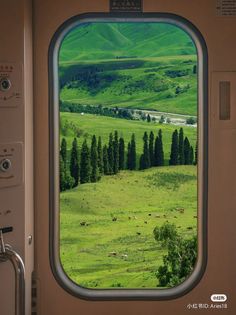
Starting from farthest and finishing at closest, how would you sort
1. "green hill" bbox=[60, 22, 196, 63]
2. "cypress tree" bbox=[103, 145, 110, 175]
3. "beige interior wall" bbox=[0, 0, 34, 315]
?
"cypress tree" bbox=[103, 145, 110, 175] < "green hill" bbox=[60, 22, 196, 63] < "beige interior wall" bbox=[0, 0, 34, 315]

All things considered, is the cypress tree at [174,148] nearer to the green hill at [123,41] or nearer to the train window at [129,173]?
the train window at [129,173]

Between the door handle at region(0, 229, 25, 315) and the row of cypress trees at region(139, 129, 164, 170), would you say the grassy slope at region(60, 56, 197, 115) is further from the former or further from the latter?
the door handle at region(0, 229, 25, 315)

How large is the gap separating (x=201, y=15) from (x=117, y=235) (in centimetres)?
127

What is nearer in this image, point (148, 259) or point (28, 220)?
point (28, 220)

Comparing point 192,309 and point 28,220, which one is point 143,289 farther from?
point 28,220

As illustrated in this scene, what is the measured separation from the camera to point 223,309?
3703 millimetres

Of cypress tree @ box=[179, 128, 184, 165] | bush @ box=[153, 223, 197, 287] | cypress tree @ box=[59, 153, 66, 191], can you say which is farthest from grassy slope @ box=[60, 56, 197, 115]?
bush @ box=[153, 223, 197, 287]

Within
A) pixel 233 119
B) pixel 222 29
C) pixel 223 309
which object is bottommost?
pixel 223 309

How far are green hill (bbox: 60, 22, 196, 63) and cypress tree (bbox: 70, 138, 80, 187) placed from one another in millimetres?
474

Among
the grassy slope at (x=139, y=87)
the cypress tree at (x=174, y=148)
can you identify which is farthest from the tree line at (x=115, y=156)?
the grassy slope at (x=139, y=87)

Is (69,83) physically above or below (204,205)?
above

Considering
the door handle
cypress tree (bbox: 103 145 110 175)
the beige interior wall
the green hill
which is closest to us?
the door handle

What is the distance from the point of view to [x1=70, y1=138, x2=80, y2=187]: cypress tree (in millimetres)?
3693

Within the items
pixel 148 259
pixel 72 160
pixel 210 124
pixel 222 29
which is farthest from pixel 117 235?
pixel 222 29
